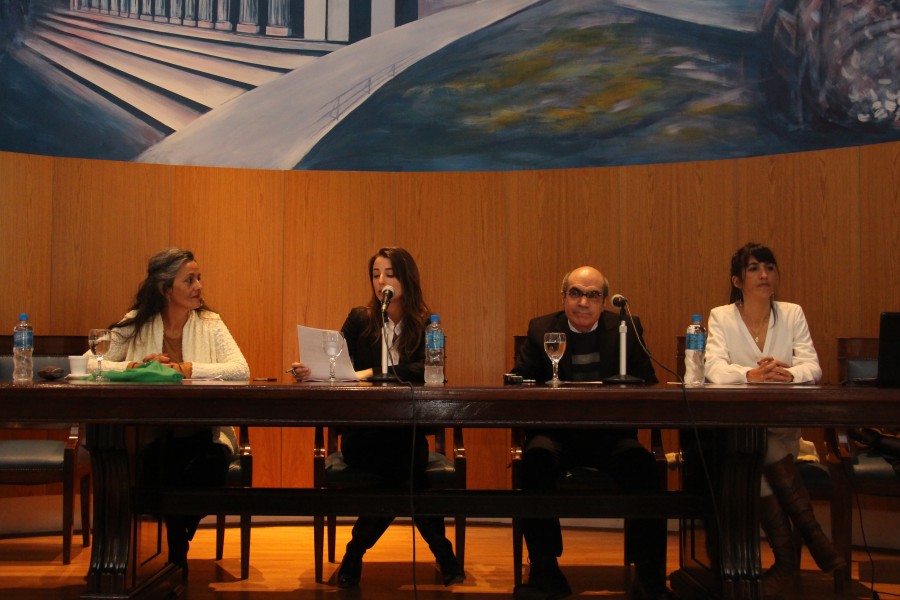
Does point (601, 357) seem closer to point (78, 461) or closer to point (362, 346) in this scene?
point (362, 346)

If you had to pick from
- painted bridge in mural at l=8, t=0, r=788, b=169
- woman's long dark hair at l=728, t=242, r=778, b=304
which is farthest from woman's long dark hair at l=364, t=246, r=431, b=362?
painted bridge in mural at l=8, t=0, r=788, b=169

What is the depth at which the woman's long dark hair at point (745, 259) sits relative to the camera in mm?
3727

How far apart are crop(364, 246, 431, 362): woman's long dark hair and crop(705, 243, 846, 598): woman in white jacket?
1.20 meters

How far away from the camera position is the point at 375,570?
382 centimetres

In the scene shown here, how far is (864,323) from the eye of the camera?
14.4 ft

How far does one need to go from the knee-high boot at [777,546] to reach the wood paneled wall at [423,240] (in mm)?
1387

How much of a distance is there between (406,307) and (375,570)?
3.63 ft

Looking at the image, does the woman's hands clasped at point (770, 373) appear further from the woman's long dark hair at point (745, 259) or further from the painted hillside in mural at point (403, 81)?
the painted hillside in mural at point (403, 81)

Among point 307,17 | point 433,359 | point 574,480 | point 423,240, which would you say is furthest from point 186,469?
point 307,17

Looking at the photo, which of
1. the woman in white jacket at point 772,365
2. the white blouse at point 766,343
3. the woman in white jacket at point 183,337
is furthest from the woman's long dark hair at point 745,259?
the woman in white jacket at point 183,337

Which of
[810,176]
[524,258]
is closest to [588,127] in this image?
[524,258]

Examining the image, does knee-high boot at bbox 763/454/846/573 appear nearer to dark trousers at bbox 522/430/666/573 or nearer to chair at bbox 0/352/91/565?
dark trousers at bbox 522/430/666/573

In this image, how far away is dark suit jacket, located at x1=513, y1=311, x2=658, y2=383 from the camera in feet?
12.1

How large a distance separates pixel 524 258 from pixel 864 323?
5.65 ft
